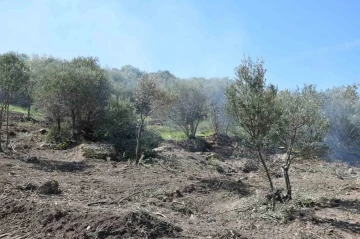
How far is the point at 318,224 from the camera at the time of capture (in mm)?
10078

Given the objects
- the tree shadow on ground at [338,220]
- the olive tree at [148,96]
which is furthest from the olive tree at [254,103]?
the olive tree at [148,96]

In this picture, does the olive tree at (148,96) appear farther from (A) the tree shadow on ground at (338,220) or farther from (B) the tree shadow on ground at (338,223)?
(B) the tree shadow on ground at (338,223)

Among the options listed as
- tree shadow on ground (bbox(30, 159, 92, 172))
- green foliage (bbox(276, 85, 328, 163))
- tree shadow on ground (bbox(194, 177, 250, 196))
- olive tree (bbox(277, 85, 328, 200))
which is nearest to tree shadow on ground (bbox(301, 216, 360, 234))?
olive tree (bbox(277, 85, 328, 200))

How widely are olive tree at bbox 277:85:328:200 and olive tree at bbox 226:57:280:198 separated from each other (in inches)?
23.8

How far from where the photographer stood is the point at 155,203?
1124cm

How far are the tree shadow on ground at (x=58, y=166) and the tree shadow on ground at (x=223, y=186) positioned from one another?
20.4 feet

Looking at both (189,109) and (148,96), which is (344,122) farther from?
(148,96)

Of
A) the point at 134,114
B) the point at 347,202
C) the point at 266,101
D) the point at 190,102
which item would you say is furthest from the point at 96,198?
the point at 190,102

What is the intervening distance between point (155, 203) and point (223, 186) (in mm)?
5458

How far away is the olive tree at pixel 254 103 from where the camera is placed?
11.8 metres

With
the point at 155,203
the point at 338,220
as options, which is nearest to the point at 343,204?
the point at 338,220

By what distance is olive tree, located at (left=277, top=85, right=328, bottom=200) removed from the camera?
39.9 ft

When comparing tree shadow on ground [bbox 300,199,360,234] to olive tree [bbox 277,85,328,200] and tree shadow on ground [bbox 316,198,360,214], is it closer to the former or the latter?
tree shadow on ground [bbox 316,198,360,214]

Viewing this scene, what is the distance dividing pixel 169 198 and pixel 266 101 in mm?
4898
